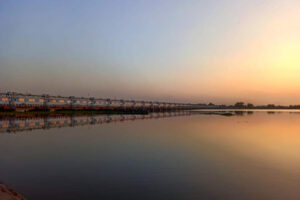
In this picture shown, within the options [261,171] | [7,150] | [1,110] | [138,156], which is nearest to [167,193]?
[261,171]

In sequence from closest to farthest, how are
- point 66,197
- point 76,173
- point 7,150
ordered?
point 66,197, point 76,173, point 7,150

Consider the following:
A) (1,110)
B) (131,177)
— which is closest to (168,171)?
(131,177)

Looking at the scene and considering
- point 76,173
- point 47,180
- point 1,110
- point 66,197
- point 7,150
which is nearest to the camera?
point 66,197

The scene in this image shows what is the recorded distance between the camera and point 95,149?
614 inches

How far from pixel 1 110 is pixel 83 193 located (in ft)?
203

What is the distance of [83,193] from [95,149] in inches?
311

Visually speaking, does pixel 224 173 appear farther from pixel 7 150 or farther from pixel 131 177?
pixel 7 150

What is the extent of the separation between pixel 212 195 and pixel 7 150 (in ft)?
40.6

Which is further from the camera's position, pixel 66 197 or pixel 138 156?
pixel 138 156

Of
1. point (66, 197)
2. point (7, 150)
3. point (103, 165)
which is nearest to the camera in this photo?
point (66, 197)

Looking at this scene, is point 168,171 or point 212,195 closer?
point 212,195

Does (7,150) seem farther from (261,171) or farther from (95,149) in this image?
(261,171)

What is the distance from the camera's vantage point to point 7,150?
15062mm

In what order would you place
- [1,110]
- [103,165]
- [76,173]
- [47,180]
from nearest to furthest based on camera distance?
[47,180], [76,173], [103,165], [1,110]
